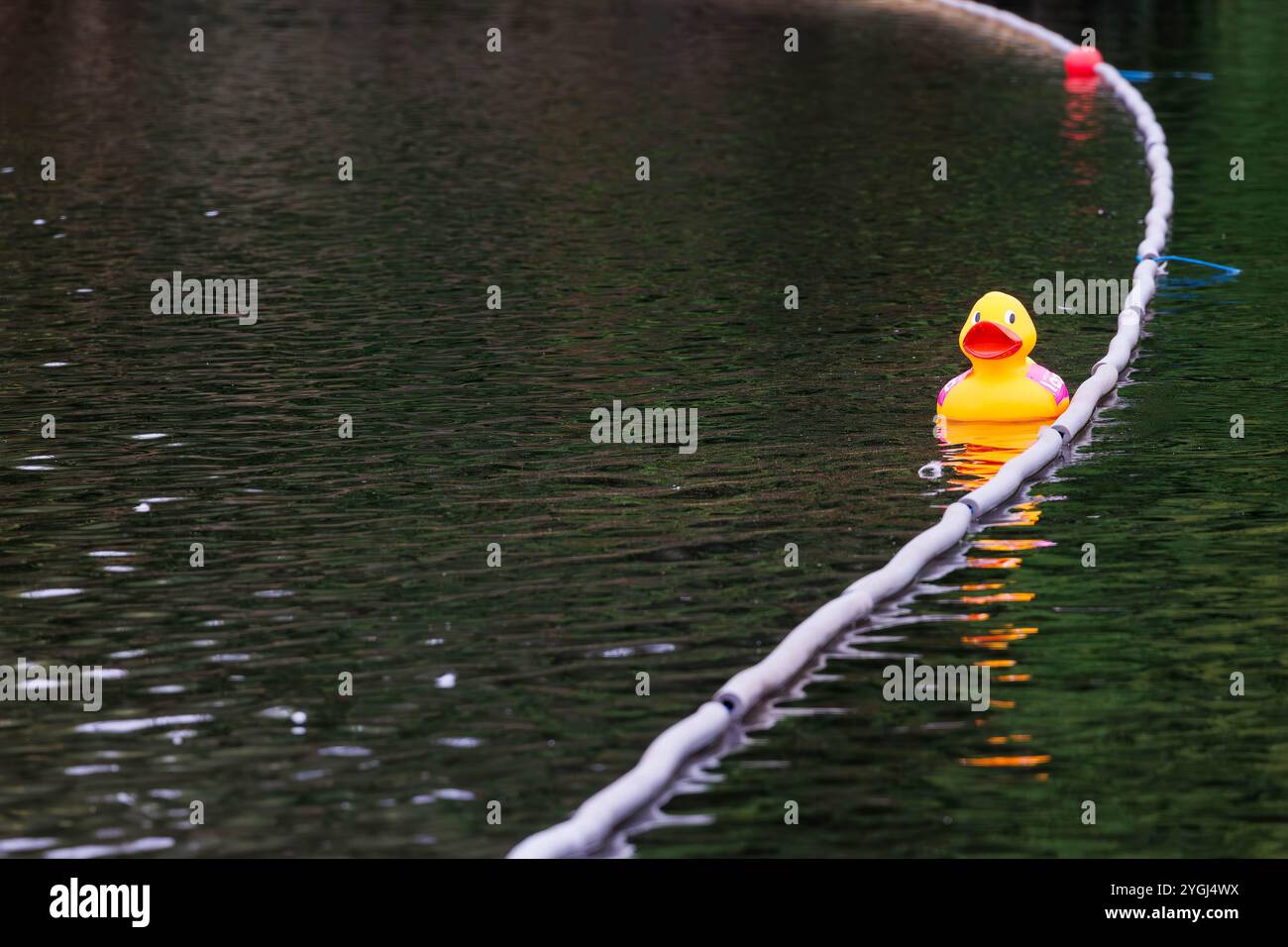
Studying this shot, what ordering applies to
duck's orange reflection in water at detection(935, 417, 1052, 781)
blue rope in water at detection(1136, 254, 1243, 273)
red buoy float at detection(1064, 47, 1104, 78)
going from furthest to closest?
red buoy float at detection(1064, 47, 1104, 78)
blue rope in water at detection(1136, 254, 1243, 273)
duck's orange reflection in water at detection(935, 417, 1052, 781)

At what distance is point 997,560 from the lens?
28.1ft

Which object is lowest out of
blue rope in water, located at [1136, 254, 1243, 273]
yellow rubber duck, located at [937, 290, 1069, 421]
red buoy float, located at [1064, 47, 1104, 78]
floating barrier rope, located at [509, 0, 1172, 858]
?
floating barrier rope, located at [509, 0, 1172, 858]

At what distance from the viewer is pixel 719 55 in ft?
85.0

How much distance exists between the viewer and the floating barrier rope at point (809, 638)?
19.7 feet

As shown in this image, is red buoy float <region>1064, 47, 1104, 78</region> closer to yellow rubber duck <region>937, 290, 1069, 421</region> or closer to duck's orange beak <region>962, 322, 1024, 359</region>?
yellow rubber duck <region>937, 290, 1069, 421</region>

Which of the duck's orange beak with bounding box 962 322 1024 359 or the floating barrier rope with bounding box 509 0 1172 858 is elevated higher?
the duck's orange beak with bounding box 962 322 1024 359

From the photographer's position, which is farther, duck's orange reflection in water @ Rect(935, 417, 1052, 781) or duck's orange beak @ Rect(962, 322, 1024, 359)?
duck's orange beak @ Rect(962, 322, 1024, 359)

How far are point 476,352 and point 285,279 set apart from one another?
8.53 feet

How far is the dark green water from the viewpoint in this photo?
6.49 metres

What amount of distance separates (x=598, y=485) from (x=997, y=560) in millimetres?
2010

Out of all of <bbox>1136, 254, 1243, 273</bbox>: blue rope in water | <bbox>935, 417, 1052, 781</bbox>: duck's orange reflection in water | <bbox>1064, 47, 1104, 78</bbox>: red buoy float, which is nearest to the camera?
<bbox>935, 417, 1052, 781</bbox>: duck's orange reflection in water

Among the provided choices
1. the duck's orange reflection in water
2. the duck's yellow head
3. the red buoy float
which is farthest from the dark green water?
the red buoy float

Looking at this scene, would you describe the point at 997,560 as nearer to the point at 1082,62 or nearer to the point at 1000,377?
the point at 1000,377

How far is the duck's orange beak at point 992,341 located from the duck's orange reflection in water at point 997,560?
38 centimetres
